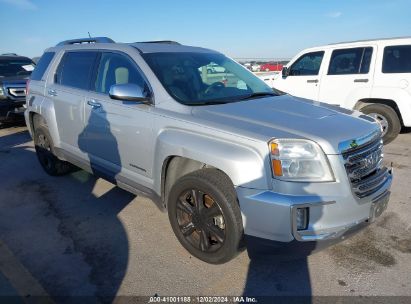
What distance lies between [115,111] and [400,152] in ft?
16.9

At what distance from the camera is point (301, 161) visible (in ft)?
8.25

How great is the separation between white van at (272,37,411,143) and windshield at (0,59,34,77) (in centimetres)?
780

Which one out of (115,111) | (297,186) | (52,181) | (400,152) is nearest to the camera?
(297,186)

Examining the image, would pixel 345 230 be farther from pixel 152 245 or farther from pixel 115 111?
pixel 115 111

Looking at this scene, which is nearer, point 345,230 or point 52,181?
point 345,230

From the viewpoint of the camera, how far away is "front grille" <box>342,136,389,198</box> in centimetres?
259

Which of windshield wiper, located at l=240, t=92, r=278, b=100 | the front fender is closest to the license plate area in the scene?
the front fender

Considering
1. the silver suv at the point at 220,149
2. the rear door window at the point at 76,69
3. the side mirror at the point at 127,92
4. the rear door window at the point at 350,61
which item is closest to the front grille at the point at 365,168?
the silver suv at the point at 220,149

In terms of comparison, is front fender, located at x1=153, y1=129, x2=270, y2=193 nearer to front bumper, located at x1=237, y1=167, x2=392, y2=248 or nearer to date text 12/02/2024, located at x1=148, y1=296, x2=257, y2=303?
front bumper, located at x1=237, y1=167, x2=392, y2=248

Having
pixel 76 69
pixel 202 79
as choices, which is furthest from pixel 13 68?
pixel 202 79

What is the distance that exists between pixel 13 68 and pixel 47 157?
6624 mm

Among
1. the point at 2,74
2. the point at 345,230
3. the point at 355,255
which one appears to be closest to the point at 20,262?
the point at 345,230

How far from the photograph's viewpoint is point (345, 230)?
258 centimetres

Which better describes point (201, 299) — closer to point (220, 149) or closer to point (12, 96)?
point (220, 149)
